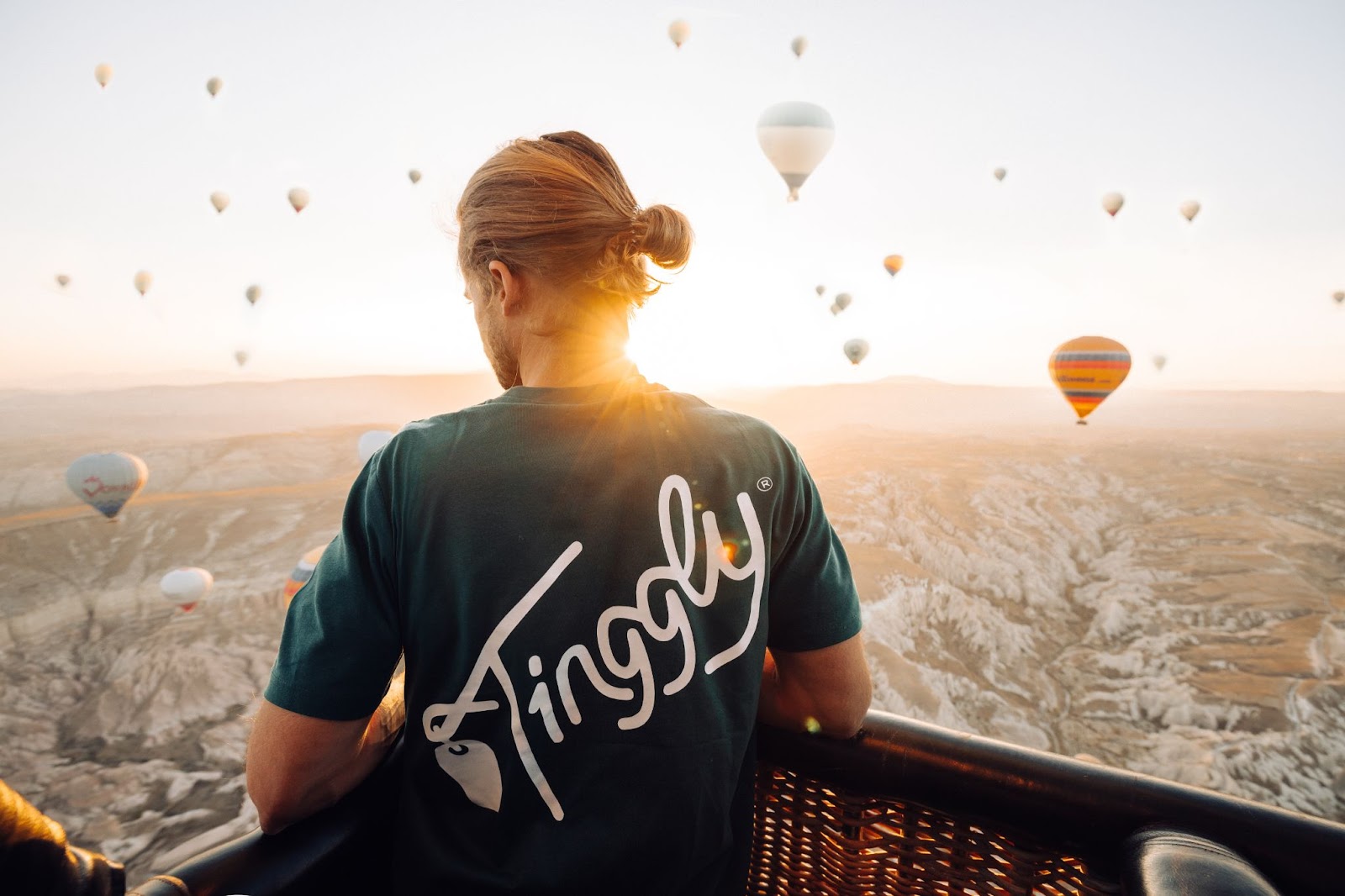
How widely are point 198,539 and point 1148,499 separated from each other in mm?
30374

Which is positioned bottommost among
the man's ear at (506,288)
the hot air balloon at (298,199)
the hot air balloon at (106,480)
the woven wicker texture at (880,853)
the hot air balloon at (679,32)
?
the hot air balloon at (106,480)

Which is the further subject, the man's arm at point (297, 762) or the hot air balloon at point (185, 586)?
the hot air balloon at point (185, 586)

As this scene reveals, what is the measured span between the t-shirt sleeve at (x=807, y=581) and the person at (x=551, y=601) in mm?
11

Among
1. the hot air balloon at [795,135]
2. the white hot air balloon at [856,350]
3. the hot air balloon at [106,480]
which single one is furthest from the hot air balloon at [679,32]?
the hot air balloon at [106,480]

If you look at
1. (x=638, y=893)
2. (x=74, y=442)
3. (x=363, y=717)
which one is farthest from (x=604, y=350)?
(x=74, y=442)

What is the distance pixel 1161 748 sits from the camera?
396 inches

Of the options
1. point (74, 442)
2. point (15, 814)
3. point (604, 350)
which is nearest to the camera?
point (15, 814)

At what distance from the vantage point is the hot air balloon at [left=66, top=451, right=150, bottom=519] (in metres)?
13.2

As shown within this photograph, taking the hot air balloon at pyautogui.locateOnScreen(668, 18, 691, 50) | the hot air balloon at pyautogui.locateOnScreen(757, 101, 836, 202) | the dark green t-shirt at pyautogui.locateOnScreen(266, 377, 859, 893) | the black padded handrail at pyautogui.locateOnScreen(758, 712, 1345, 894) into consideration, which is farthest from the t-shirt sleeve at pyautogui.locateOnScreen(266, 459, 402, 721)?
the hot air balloon at pyautogui.locateOnScreen(668, 18, 691, 50)

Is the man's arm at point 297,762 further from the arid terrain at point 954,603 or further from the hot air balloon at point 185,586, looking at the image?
the hot air balloon at point 185,586

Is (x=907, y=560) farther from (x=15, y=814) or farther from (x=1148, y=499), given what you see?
(x=15, y=814)

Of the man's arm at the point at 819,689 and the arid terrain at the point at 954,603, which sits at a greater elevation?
the man's arm at the point at 819,689

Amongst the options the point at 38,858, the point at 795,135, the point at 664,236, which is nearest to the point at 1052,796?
the point at 664,236

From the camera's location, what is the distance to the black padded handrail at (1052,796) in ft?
2.34
